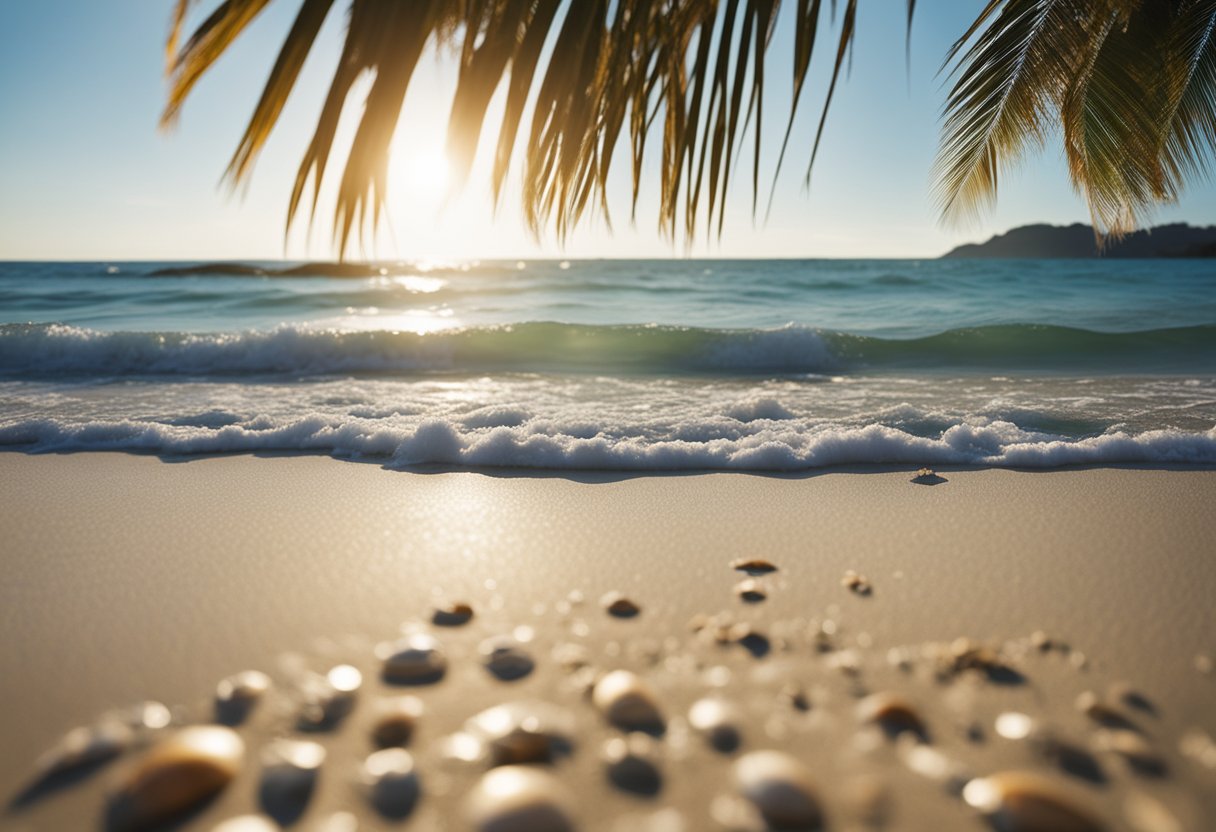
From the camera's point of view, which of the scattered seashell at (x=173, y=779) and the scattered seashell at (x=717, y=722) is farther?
the scattered seashell at (x=717, y=722)

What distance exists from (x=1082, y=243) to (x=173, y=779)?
65012mm

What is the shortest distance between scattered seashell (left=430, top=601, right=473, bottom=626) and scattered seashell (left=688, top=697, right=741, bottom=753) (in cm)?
63

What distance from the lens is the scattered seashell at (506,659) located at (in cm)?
134

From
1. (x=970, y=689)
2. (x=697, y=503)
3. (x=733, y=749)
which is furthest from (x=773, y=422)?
(x=733, y=749)

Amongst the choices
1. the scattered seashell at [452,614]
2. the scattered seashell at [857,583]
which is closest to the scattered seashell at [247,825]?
the scattered seashell at [452,614]

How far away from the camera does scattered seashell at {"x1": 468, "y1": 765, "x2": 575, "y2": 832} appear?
904mm

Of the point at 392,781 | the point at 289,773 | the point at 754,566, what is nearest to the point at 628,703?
the point at 392,781

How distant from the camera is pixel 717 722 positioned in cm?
115

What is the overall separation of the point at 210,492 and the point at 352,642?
1.63 metres

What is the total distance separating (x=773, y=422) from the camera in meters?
3.82

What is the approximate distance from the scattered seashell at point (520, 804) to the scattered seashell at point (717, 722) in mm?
273

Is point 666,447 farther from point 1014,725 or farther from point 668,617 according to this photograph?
point 1014,725

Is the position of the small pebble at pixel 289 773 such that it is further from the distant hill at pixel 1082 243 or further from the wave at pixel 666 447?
the distant hill at pixel 1082 243

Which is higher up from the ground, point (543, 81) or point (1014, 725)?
point (543, 81)
